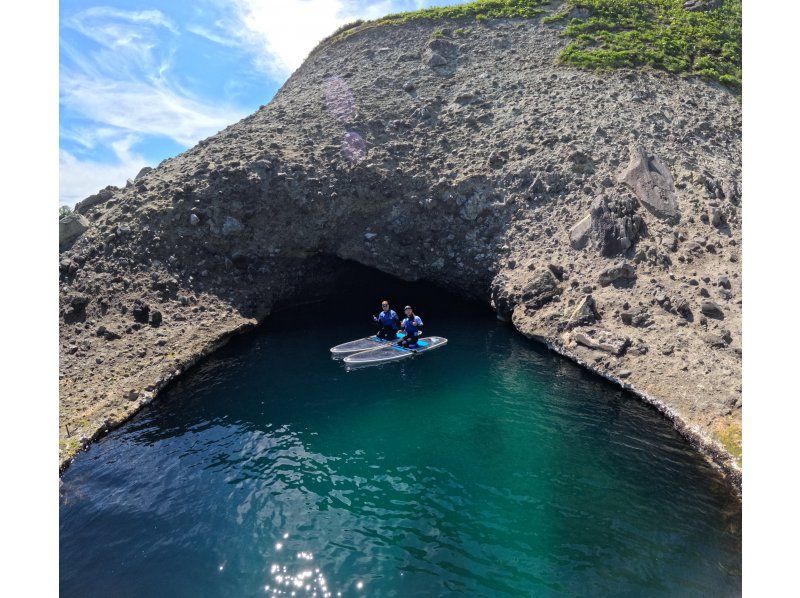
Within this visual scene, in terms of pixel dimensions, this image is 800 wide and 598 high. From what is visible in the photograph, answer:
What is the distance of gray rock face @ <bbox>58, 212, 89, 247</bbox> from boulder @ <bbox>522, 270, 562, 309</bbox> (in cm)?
2941

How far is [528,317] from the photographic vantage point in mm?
30766

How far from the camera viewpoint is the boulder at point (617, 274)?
28.5 meters

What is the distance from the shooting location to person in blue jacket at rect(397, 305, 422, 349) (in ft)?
97.5

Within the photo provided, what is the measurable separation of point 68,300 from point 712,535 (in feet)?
105

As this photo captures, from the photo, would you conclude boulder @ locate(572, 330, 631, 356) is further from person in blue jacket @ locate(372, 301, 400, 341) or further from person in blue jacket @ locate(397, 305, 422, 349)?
person in blue jacket @ locate(372, 301, 400, 341)

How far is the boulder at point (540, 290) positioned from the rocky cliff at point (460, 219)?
0.45 ft

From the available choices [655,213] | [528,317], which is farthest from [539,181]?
[528,317]

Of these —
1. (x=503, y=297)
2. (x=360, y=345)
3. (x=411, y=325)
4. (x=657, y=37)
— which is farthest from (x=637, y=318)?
(x=657, y=37)

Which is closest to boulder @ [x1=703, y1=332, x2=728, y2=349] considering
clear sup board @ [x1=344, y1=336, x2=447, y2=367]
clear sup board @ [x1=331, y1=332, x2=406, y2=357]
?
clear sup board @ [x1=344, y1=336, x2=447, y2=367]

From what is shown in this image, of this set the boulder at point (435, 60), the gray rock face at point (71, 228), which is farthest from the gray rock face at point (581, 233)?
the gray rock face at point (71, 228)

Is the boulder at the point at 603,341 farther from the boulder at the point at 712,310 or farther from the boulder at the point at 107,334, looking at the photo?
the boulder at the point at 107,334

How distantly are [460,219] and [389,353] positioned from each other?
509 inches

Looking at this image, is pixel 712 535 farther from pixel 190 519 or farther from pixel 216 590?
pixel 190 519

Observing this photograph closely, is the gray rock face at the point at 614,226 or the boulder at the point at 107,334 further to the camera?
the gray rock face at the point at 614,226
